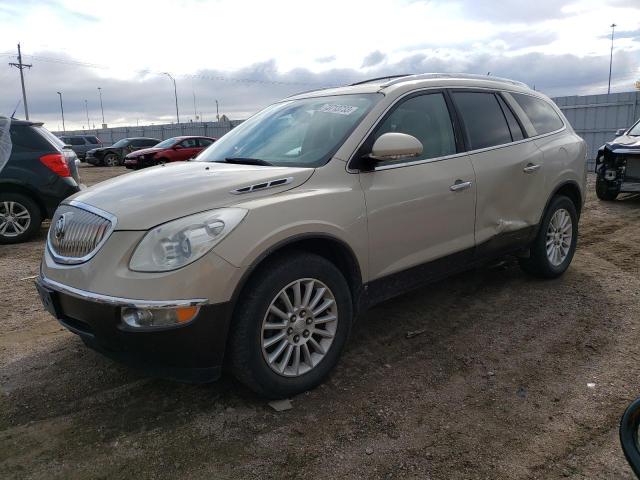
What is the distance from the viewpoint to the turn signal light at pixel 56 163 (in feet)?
23.6

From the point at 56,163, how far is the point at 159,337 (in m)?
5.68

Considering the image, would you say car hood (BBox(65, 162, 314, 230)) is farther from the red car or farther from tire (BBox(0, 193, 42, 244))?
the red car

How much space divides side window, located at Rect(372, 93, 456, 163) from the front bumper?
1.72 meters

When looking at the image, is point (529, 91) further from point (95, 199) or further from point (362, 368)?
point (95, 199)

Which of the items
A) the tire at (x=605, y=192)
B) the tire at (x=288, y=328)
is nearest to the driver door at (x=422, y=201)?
the tire at (x=288, y=328)

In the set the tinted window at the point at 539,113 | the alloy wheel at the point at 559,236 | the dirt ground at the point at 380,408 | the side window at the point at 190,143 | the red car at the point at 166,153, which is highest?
the tinted window at the point at 539,113

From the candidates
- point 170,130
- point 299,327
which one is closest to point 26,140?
point 299,327

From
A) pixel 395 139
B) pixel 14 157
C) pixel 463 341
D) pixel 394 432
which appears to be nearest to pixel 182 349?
pixel 394 432

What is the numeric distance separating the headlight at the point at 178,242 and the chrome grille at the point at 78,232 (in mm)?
259

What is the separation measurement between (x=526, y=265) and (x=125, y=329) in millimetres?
3809

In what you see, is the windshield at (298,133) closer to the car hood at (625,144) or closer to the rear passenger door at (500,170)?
the rear passenger door at (500,170)

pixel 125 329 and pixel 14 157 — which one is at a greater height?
pixel 14 157

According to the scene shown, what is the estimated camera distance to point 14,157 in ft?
23.3

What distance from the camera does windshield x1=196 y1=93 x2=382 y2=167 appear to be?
3.39 meters
